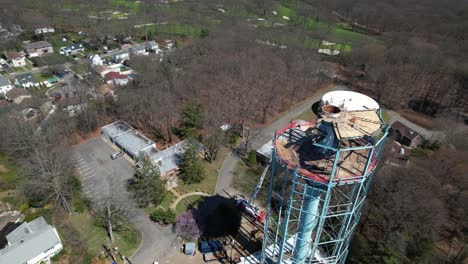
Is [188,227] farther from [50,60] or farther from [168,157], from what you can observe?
[50,60]

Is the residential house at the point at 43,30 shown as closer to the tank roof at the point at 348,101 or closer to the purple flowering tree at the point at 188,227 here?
the purple flowering tree at the point at 188,227

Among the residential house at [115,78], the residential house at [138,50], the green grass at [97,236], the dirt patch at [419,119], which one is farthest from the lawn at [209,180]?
the residential house at [138,50]

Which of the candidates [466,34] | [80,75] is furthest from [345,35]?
[80,75]

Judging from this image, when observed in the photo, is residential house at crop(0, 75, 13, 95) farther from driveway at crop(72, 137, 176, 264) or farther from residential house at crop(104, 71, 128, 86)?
driveway at crop(72, 137, 176, 264)

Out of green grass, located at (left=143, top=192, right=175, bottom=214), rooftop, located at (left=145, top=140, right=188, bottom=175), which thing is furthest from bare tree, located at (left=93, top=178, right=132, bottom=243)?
rooftop, located at (left=145, top=140, right=188, bottom=175)

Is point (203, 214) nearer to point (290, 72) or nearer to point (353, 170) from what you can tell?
point (353, 170)

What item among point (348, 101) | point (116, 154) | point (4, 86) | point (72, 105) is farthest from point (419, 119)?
point (4, 86)
